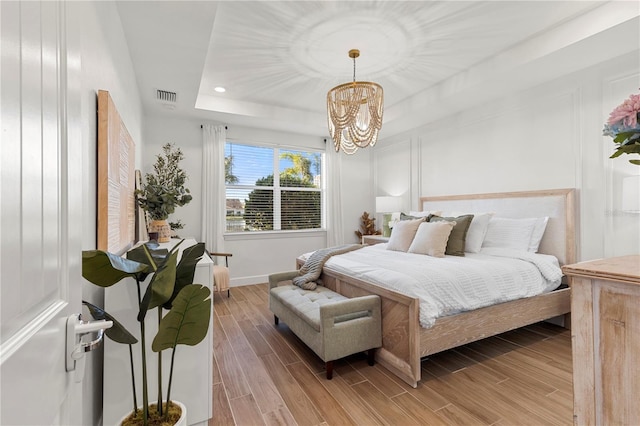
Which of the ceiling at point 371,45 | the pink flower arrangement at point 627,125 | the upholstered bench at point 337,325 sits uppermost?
the ceiling at point 371,45

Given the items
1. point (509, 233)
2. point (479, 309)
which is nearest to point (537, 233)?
point (509, 233)

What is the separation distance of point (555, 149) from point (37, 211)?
4105mm

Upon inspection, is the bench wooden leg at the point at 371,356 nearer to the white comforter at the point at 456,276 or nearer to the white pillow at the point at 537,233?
the white comforter at the point at 456,276

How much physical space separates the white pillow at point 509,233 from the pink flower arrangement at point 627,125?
2.55 m

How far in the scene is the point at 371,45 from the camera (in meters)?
2.86

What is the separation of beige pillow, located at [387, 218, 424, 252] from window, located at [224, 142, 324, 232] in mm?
2216

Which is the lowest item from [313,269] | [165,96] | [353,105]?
[313,269]

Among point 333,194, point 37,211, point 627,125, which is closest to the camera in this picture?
point 37,211

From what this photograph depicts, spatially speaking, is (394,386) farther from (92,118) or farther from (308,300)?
(92,118)

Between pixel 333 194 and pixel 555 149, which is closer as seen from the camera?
pixel 555 149

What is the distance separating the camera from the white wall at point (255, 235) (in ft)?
14.3

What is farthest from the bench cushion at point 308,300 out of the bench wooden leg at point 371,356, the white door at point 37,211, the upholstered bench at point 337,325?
the white door at point 37,211

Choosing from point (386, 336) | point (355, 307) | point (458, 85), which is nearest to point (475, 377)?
point (386, 336)

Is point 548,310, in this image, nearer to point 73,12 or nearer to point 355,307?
point 355,307
